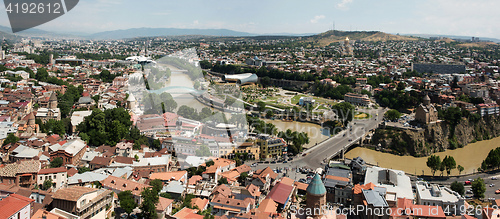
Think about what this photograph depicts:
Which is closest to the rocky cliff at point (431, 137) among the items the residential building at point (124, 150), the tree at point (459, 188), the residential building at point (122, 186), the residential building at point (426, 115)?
the residential building at point (426, 115)

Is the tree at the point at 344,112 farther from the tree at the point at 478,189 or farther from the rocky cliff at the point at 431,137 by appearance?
the tree at the point at 478,189

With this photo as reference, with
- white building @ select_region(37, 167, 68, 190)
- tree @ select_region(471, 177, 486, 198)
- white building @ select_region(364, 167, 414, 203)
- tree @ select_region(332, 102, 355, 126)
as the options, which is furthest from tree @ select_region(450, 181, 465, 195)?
white building @ select_region(37, 167, 68, 190)

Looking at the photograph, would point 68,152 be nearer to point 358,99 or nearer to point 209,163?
point 209,163

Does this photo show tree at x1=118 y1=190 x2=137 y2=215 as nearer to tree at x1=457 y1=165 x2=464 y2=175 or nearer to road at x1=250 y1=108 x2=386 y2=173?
road at x1=250 y1=108 x2=386 y2=173

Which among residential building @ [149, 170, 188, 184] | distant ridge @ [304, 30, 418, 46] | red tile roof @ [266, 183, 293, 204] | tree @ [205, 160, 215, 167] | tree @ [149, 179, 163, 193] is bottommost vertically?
red tile roof @ [266, 183, 293, 204]
